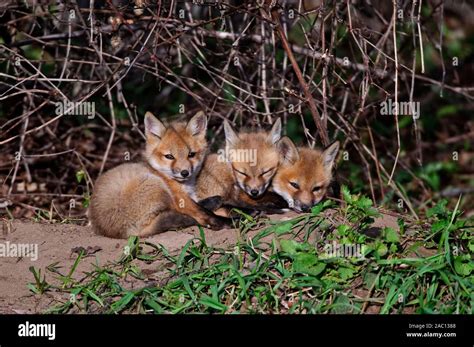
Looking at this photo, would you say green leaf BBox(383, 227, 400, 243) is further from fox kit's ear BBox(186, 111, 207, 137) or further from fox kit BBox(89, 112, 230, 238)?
fox kit's ear BBox(186, 111, 207, 137)

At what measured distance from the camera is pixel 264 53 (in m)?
7.78

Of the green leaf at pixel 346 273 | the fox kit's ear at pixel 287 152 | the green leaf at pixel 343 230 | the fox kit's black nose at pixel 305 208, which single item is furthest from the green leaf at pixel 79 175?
the green leaf at pixel 346 273

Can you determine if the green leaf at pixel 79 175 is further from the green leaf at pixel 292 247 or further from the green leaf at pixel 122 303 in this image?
the green leaf at pixel 292 247

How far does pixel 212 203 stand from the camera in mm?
6688

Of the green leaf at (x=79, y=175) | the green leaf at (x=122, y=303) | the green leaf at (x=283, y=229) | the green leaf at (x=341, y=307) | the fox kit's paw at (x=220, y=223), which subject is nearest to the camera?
the green leaf at (x=341, y=307)

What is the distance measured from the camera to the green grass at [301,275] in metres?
5.09

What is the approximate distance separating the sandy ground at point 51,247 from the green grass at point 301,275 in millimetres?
121

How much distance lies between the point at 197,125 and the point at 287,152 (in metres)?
0.96

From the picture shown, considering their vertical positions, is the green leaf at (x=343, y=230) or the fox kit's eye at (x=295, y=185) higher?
the fox kit's eye at (x=295, y=185)

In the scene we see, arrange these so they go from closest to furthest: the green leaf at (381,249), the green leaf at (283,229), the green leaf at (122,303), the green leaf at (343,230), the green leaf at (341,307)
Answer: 1. the green leaf at (341,307)
2. the green leaf at (122,303)
3. the green leaf at (381,249)
4. the green leaf at (343,230)
5. the green leaf at (283,229)

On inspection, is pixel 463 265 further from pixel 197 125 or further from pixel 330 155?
pixel 197 125

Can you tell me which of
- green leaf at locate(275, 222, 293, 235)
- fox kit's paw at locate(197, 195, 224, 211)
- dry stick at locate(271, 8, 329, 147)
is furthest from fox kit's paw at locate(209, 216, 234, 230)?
dry stick at locate(271, 8, 329, 147)
